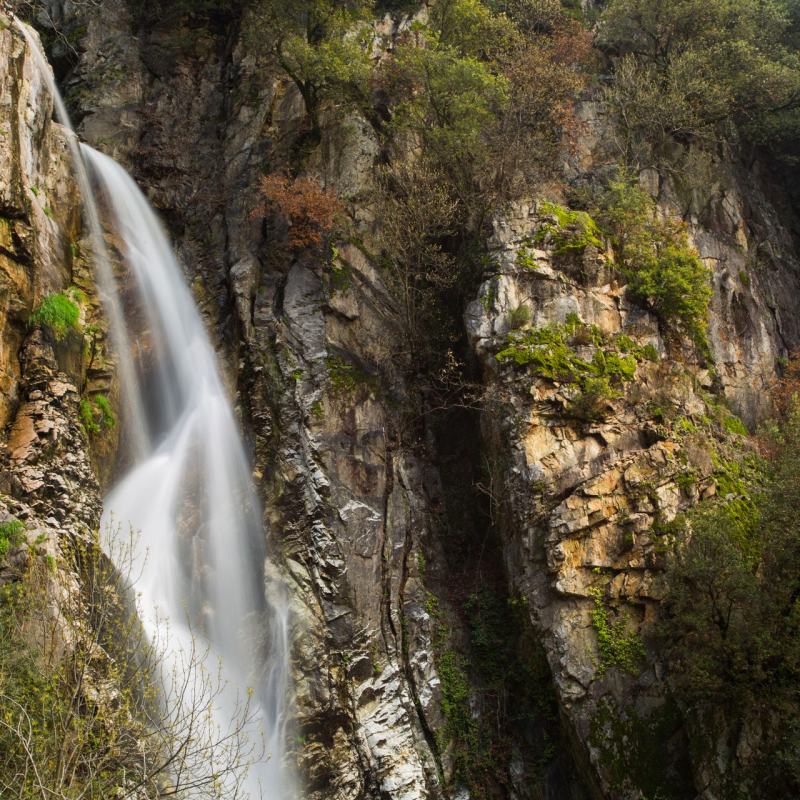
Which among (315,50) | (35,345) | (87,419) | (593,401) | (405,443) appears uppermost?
(315,50)

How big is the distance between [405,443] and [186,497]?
5511 mm

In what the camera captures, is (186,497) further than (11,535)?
Yes

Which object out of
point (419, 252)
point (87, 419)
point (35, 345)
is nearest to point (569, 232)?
point (419, 252)

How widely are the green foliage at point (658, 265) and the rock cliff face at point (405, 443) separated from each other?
60 cm

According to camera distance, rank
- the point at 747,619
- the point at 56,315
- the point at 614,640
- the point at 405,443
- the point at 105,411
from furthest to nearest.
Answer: the point at 405,443 < the point at 105,411 < the point at 56,315 < the point at 614,640 < the point at 747,619

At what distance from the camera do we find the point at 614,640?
12070mm

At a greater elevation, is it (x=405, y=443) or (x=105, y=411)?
(x=105, y=411)

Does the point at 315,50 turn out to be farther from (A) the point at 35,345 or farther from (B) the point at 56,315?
(A) the point at 35,345

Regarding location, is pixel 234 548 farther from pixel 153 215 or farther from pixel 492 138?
pixel 492 138

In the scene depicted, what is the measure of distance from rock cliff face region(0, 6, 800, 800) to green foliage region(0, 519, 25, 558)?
262 millimetres

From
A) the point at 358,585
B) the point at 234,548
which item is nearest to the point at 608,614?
the point at 358,585

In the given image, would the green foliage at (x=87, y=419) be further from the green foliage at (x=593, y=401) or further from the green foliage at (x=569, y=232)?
the green foliage at (x=569, y=232)

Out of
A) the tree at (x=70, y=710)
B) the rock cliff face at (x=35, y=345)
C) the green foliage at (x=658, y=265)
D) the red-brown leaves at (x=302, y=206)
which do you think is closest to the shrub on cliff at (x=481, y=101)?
the green foliage at (x=658, y=265)

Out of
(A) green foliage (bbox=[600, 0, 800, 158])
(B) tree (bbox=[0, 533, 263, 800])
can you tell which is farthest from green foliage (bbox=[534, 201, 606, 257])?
(B) tree (bbox=[0, 533, 263, 800])
